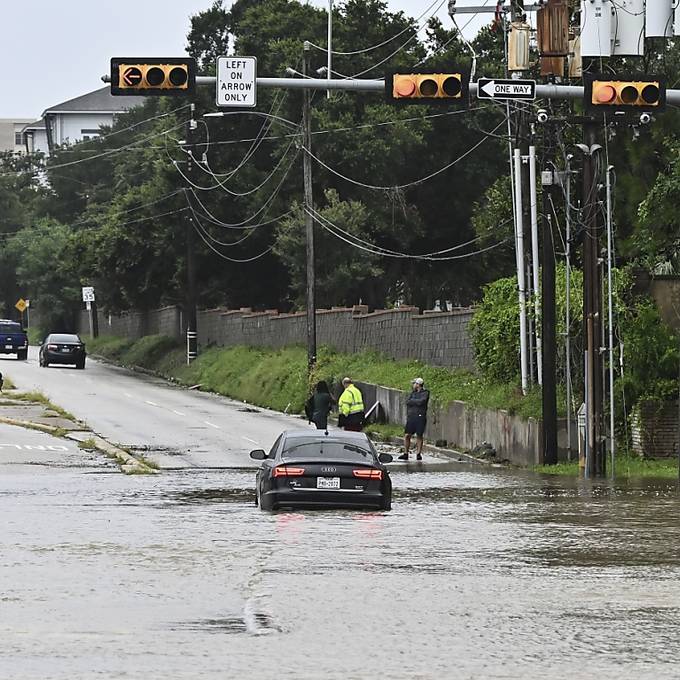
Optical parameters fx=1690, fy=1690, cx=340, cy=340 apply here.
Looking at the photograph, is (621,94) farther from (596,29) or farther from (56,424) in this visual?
(56,424)

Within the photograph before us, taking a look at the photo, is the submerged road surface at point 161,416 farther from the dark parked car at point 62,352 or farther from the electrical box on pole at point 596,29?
the electrical box on pole at point 596,29

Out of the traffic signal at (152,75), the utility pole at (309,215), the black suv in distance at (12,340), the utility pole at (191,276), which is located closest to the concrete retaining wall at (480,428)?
the utility pole at (309,215)

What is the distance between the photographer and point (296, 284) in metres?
64.8

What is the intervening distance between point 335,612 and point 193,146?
188 ft

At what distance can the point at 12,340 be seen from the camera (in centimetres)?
8206

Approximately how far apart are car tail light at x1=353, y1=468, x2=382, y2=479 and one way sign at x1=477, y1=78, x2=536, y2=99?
5650 mm

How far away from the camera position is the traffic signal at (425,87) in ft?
74.9

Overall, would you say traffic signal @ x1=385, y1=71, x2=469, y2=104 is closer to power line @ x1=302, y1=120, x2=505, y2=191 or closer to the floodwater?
the floodwater

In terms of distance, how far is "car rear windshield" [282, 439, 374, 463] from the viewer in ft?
75.0

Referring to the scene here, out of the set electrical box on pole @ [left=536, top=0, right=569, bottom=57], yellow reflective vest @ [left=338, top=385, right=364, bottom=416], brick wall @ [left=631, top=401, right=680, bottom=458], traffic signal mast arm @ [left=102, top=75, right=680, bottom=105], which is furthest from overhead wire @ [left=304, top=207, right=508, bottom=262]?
traffic signal mast arm @ [left=102, top=75, right=680, bottom=105]

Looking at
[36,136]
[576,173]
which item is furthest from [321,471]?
[36,136]

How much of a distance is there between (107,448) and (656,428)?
1201 cm

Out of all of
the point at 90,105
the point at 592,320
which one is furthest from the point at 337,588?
the point at 90,105

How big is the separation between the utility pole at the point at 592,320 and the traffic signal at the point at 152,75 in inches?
449
